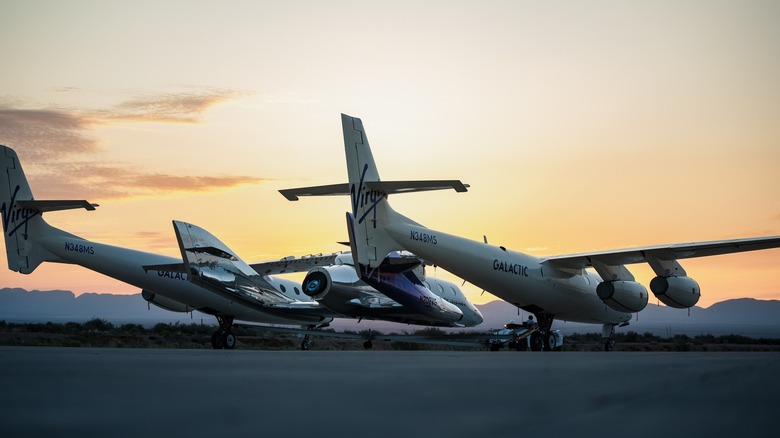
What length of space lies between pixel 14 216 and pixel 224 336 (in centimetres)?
877

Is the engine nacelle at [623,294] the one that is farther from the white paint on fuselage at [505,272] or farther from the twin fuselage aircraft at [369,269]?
the white paint on fuselage at [505,272]

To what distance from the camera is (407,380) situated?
31.9 feet

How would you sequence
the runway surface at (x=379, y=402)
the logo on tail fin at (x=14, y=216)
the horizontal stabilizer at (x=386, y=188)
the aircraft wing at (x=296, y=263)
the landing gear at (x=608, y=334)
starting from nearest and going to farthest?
the runway surface at (x=379, y=402) → the horizontal stabilizer at (x=386, y=188) → the logo on tail fin at (x=14, y=216) → the landing gear at (x=608, y=334) → the aircraft wing at (x=296, y=263)

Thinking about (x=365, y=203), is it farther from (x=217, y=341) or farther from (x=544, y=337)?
(x=217, y=341)

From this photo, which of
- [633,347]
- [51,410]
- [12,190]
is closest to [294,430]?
[51,410]

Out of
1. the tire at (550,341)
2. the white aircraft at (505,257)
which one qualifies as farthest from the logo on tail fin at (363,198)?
the tire at (550,341)

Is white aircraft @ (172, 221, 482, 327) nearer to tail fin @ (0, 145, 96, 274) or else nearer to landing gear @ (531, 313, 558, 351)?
tail fin @ (0, 145, 96, 274)

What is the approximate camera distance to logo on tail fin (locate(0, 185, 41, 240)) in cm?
3139

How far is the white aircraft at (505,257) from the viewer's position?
26.2 metres

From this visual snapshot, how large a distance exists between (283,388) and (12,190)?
88.2 ft

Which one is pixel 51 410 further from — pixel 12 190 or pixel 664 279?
pixel 12 190

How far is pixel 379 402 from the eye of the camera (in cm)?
711

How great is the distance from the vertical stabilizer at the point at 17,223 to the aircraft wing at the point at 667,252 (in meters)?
18.4

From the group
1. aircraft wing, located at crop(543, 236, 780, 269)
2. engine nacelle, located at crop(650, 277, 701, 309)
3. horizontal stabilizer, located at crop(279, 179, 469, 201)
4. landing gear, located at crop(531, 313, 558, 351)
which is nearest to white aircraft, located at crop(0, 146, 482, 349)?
horizontal stabilizer, located at crop(279, 179, 469, 201)
